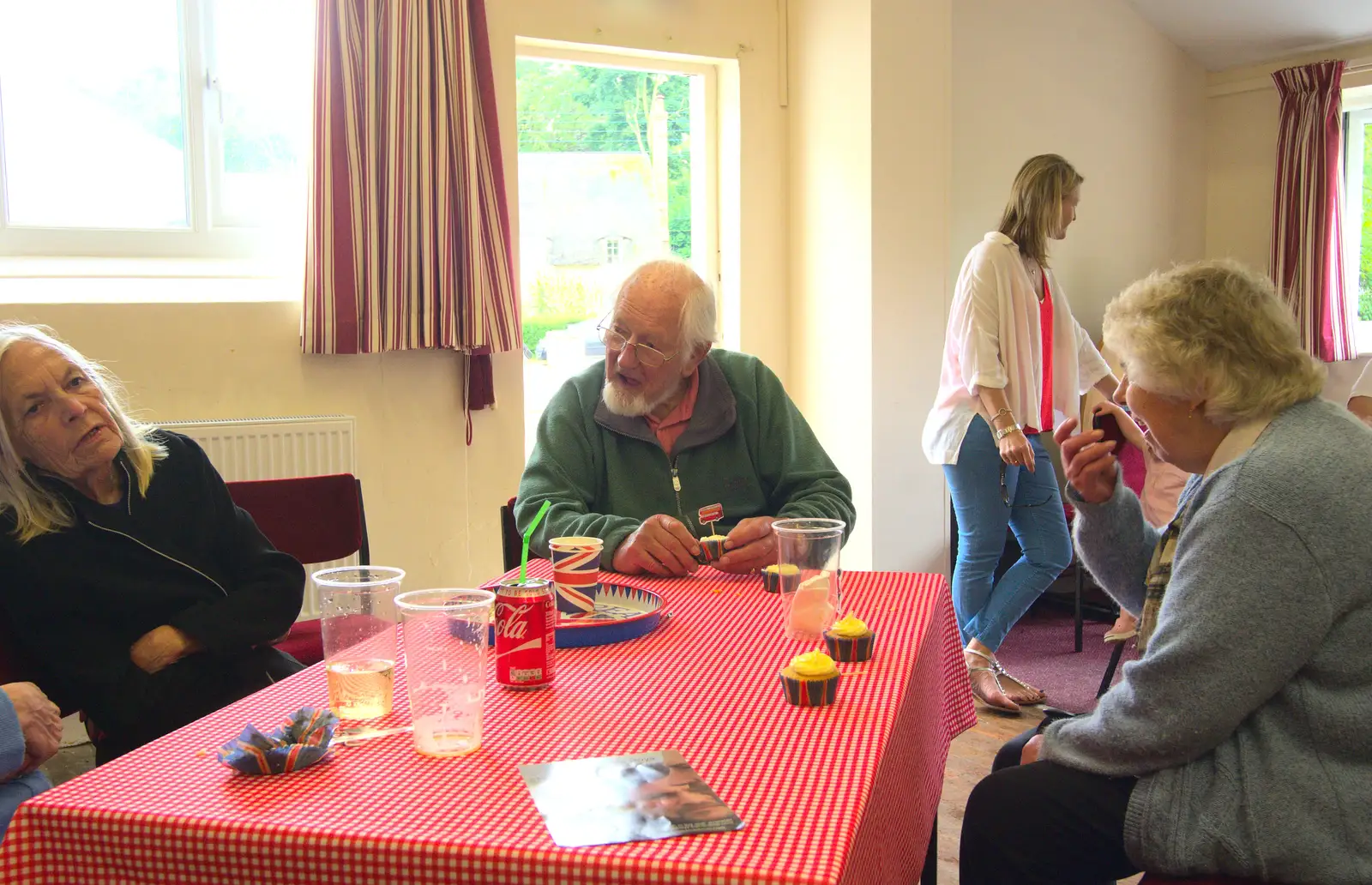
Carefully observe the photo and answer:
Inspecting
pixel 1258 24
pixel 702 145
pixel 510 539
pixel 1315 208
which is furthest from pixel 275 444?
pixel 1315 208

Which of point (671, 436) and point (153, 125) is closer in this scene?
point (671, 436)

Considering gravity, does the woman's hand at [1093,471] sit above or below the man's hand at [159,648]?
above

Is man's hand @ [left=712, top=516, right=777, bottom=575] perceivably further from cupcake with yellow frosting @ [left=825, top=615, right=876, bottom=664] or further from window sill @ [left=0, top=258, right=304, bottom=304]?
window sill @ [left=0, top=258, right=304, bottom=304]

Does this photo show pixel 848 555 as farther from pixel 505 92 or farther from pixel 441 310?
pixel 505 92

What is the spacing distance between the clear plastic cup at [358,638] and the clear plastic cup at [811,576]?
503 millimetres

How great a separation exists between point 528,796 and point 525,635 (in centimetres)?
32

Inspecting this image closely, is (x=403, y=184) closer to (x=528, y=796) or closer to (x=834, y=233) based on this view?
(x=834, y=233)

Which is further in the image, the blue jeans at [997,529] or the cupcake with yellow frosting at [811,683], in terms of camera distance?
the blue jeans at [997,529]

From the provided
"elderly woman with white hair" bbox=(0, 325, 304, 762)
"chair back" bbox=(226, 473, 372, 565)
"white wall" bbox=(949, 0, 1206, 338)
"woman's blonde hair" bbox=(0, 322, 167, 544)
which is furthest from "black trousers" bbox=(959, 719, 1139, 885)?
"white wall" bbox=(949, 0, 1206, 338)

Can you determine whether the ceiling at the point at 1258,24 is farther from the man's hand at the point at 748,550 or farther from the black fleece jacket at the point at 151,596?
the black fleece jacket at the point at 151,596

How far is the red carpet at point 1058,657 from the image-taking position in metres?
3.54

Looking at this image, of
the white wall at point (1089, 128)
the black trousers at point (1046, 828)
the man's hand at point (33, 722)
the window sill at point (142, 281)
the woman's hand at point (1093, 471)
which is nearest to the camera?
the black trousers at point (1046, 828)


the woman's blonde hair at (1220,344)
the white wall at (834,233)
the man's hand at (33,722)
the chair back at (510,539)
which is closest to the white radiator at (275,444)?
the chair back at (510,539)

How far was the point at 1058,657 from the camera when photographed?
13.0ft
